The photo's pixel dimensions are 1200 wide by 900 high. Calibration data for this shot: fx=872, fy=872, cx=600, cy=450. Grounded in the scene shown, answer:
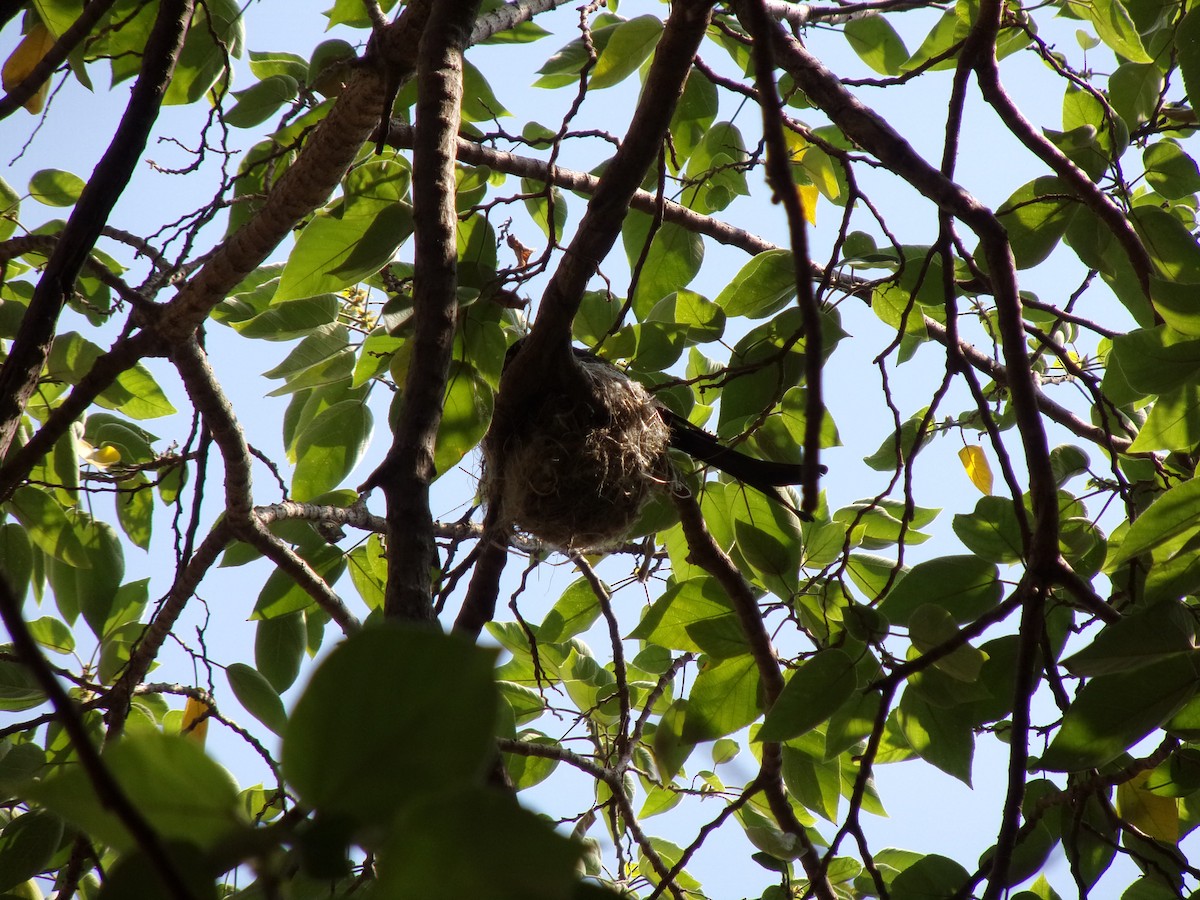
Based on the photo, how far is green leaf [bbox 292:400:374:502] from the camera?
4.79 ft

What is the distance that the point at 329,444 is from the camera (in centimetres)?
146

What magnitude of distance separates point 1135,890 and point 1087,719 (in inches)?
21.6

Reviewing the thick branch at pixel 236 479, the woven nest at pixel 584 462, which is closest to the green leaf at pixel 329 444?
the thick branch at pixel 236 479

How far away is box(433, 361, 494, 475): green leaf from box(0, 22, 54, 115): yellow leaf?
3.24 feet

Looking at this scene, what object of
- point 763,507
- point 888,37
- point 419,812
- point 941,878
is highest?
point 888,37

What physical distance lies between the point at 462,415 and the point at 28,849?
30.1 inches

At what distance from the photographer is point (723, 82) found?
55.2 inches

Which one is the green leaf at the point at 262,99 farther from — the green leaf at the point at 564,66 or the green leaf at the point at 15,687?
the green leaf at the point at 15,687

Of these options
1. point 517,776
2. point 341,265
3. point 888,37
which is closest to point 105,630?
Answer: point 517,776

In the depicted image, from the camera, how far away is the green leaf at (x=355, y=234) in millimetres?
1170

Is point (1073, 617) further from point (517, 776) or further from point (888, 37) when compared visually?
point (888, 37)

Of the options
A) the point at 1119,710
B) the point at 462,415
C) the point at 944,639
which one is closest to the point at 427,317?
the point at 462,415

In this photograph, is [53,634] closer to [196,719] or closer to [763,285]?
[196,719]

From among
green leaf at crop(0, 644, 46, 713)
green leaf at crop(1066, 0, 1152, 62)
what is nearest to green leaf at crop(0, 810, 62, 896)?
green leaf at crop(0, 644, 46, 713)
